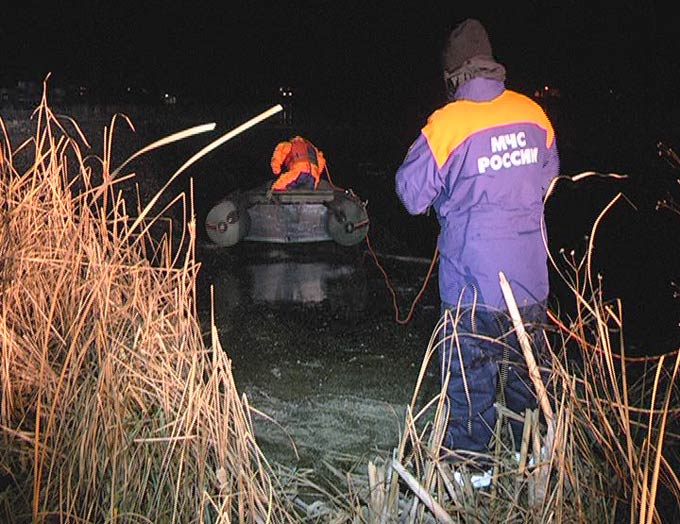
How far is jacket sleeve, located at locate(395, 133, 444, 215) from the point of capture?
14.3 feet

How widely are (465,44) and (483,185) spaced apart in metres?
0.66

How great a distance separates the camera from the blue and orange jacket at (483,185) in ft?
14.3

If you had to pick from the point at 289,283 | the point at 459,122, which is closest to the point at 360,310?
the point at 289,283

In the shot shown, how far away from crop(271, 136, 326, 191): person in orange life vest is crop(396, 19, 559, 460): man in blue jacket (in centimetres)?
696

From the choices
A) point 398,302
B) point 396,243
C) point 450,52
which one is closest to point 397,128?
point 396,243

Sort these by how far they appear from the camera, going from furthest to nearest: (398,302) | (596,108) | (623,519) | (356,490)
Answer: (596,108) → (398,302) → (356,490) → (623,519)

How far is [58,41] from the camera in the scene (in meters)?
85.5

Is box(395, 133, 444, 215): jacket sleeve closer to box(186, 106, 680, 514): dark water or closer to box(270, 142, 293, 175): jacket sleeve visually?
box(186, 106, 680, 514): dark water

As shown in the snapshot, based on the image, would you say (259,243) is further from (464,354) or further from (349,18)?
(349,18)

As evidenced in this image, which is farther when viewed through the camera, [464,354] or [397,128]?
[397,128]

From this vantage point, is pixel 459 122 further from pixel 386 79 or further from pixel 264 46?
pixel 264 46

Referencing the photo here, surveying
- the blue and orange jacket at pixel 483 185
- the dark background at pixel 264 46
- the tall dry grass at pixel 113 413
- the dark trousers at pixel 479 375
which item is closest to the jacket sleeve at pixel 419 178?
the blue and orange jacket at pixel 483 185

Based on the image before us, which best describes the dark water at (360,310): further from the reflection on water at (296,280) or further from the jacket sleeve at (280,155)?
the jacket sleeve at (280,155)

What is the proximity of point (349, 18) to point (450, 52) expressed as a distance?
79311 mm
